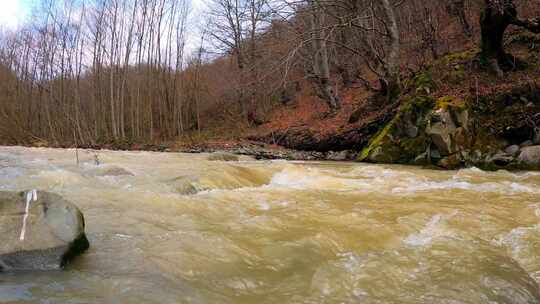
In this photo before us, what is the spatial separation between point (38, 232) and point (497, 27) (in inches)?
420

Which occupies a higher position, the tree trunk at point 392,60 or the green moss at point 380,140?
the tree trunk at point 392,60

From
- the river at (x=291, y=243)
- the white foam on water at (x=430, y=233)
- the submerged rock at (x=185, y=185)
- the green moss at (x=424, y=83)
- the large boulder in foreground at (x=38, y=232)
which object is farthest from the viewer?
the green moss at (x=424, y=83)

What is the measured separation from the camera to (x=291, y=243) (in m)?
3.66

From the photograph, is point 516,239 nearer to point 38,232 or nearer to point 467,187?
point 467,187

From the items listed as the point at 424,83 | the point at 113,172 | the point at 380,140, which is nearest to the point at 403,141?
the point at 380,140

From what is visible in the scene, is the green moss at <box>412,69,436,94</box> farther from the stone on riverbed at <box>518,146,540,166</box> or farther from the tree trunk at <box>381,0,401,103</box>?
the stone on riverbed at <box>518,146,540,166</box>

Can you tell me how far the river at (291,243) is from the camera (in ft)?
8.58

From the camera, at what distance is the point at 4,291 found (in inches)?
93.3

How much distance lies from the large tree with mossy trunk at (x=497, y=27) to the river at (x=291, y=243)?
4.84 metres

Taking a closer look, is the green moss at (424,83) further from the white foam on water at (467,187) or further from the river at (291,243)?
the river at (291,243)

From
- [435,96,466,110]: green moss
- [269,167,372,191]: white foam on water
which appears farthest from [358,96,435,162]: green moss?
[269,167,372,191]: white foam on water

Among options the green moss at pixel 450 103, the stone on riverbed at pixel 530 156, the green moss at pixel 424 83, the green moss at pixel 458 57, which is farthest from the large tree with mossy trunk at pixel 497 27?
the stone on riverbed at pixel 530 156

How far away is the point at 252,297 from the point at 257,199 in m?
3.00

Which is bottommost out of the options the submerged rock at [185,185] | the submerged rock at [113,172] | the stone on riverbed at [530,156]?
the submerged rock at [185,185]
